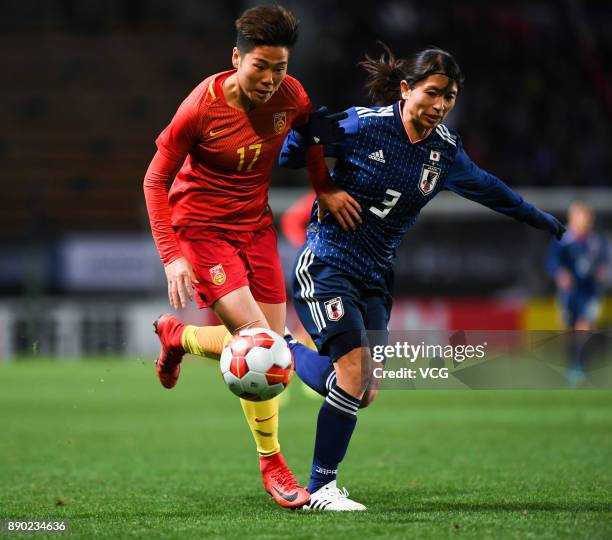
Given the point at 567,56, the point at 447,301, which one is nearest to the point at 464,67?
the point at 567,56

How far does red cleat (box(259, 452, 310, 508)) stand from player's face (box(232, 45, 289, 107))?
1667mm

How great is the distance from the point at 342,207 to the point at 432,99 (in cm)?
62

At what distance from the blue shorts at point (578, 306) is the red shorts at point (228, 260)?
8941 millimetres

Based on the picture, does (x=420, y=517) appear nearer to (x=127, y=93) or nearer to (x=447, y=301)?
(x=447, y=301)

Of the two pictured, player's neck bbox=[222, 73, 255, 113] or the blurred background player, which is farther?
the blurred background player

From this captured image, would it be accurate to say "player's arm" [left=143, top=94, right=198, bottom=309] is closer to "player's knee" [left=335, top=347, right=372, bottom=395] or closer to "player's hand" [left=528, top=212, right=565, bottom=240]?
"player's knee" [left=335, top=347, right=372, bottom=395]

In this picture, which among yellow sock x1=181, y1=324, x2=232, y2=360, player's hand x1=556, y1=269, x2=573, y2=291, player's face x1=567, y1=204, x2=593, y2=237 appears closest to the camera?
yellow sock x1=181, y1=324, x2=232, y2=360

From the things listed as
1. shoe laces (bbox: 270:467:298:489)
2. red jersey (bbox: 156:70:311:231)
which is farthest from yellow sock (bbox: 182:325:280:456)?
red jersey (bbox: 156:70:311:231)

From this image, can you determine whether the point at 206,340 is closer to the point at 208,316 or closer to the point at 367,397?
the point at 367,397

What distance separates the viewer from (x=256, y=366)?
4.72 metres

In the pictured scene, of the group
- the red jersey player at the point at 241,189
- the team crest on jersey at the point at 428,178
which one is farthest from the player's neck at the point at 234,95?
the team crest on jersey at the point at 428,178

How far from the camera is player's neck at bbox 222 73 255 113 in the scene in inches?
195

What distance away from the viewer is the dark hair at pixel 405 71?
194 inches

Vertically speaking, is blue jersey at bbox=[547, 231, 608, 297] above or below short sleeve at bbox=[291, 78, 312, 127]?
below
